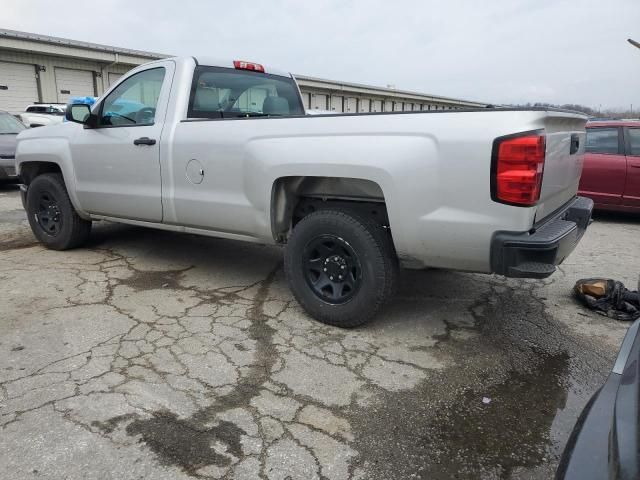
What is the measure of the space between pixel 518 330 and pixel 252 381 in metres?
2.04

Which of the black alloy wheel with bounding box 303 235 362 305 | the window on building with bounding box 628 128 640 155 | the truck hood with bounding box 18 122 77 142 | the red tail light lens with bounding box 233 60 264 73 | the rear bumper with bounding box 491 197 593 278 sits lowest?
the black alloy wheel with bounding box 303 235 362 305

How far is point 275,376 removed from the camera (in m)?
2.91

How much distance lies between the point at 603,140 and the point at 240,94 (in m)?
6.22

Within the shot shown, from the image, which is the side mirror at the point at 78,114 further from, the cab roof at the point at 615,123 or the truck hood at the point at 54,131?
the cab roof at the point at 615,123

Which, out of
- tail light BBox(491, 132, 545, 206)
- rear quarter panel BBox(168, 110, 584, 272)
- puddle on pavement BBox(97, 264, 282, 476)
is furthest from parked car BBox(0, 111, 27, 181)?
tail light BBox(491, 132, 545, 206)

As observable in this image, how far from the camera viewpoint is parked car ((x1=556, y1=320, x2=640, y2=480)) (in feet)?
3.86

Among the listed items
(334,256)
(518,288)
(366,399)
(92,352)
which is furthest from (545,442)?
(92,352)

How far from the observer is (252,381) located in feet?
9.34

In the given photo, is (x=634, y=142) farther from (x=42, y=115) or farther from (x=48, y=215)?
(x=42, y=115)

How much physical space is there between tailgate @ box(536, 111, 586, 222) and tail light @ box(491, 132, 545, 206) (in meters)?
0.14

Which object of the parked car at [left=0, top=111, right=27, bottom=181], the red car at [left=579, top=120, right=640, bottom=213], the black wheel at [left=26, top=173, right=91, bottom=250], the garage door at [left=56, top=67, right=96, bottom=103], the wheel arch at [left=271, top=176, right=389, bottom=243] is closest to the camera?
the wheel arch at [left=271, top=176, right=389, bottom=243]

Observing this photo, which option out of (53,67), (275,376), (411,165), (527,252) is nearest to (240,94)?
(411,165)

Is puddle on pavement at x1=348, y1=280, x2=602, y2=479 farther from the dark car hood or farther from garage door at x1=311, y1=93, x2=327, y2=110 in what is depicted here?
garage door at x1=311, y1=93, x2=327, y2=110

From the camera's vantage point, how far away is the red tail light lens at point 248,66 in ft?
15.2
